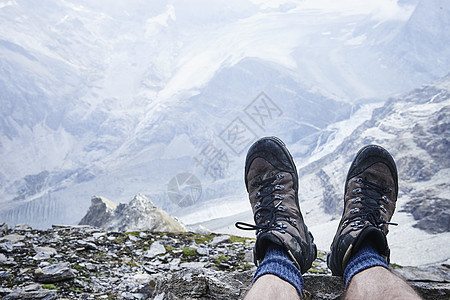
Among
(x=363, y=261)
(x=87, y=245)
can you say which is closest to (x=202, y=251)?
(x=87, y=245)

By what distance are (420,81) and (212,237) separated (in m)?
201

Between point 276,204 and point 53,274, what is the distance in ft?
7.81

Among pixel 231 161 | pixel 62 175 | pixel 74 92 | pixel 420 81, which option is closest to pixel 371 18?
Result: pixel 420 81

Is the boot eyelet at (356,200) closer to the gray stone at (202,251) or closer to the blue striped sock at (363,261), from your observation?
the blue striped sock at (363,261)

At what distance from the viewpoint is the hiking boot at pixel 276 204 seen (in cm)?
234

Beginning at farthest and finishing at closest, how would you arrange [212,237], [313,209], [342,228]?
1. [313,209]
2. [212,237]
3. [342,228]

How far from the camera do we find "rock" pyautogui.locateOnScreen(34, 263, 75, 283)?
9.95 feet

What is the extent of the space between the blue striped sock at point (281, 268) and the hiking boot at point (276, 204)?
2.7 inches

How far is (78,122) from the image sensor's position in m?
152

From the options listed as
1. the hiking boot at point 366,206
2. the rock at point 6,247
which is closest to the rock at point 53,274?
the rock at point 6,247

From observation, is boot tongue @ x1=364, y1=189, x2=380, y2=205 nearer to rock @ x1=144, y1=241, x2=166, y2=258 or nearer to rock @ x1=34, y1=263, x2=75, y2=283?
rock @ x1=144, y1=241, x2=166, y2=258

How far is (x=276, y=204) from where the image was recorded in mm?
2959

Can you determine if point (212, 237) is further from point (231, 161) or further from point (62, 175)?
point (62, 175)

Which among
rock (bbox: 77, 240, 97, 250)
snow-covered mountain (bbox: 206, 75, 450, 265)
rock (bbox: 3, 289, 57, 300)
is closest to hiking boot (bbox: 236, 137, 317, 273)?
rock (bbox: 3, 289, 57, 300)
